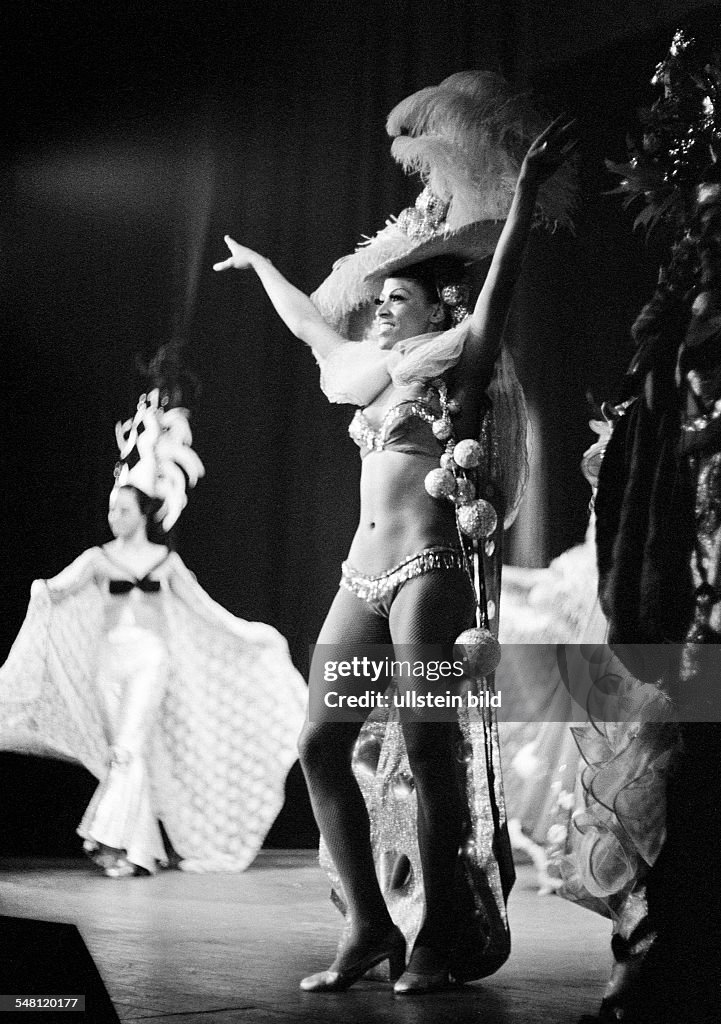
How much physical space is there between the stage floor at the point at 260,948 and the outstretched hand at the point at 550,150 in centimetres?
158

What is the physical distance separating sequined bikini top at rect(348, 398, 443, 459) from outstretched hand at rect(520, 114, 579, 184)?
0.58m

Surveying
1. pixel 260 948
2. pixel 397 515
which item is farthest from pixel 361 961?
pixel 397 515

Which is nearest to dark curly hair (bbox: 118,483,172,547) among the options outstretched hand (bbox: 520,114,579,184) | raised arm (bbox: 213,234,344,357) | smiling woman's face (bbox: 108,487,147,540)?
smiling woman's face (bbox: 108,487,147,540)

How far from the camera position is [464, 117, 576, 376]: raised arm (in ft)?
9.04

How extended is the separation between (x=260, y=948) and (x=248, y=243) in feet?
5.99

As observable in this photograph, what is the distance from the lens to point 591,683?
2691mm

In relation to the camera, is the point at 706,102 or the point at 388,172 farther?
the point at 388,172

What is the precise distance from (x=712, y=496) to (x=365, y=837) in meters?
1.08

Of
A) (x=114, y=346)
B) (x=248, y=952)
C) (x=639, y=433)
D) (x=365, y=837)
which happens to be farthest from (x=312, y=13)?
(x=248, y=952)

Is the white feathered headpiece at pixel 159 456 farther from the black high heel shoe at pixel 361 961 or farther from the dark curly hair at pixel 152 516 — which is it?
the black high heel shoe at pixel 361 961

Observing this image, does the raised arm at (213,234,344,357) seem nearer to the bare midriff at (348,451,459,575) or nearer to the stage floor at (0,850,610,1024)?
the bare midriff at (348,451,459,575)

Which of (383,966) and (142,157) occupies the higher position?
(142,157)

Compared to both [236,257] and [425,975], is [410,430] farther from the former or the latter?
[425,975]

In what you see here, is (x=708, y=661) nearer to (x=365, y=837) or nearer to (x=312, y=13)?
(x=365, y=837)
